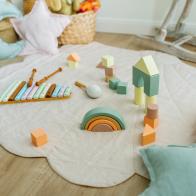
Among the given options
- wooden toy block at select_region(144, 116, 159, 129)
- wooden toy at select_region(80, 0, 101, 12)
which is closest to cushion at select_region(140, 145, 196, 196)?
wooden toy block at select_region(144, 116, 159, 129)

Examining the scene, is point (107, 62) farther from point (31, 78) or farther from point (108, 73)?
point (31, 78)

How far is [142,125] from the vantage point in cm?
128

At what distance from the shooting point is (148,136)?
3.81 feet

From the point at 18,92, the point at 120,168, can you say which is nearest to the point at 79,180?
the point at 120,168

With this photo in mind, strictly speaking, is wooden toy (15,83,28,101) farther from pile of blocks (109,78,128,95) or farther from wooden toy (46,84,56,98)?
pile of blocks (109,78,128,95)

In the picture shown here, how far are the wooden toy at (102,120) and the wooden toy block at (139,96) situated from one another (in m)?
0.18

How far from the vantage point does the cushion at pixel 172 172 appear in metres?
0.91

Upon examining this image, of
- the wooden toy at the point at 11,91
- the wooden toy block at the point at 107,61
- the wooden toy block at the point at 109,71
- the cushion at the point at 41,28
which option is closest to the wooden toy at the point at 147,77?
the wooden toy block at the point at 109,71

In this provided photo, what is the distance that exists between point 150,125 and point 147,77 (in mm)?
193

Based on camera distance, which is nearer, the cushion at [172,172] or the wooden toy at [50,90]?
the cushion at [172,172]

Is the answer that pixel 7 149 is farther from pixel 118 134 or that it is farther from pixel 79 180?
pixel 118 134

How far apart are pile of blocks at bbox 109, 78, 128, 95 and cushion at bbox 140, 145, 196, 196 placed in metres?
0.48

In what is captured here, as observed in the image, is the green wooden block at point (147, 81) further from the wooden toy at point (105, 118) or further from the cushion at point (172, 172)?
the cushion at point (172, 172)

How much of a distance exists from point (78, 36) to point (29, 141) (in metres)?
1.05
